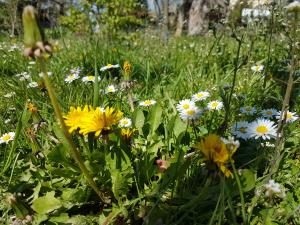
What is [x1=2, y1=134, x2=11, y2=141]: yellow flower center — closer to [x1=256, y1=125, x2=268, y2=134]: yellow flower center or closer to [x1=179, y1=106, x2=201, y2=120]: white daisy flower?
[x1=179, y1=106, x2=201, y2=120]: white daisy flower

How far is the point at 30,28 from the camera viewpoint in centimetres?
84

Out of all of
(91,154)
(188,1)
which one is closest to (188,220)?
(91,154)

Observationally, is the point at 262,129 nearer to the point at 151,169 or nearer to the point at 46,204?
the point at 151,169

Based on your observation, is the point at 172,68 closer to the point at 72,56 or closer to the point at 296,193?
the point at 72,56

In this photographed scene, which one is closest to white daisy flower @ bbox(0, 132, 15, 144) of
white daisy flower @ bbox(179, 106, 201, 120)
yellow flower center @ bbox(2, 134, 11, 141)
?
yellow flower center @ bbox(2, 134, 11, 141)

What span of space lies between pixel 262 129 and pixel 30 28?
1.03 m

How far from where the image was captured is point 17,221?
1285mm

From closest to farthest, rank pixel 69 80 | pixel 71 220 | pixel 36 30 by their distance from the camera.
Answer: pixel 36 30, pixel 71 220, pixel 69 80

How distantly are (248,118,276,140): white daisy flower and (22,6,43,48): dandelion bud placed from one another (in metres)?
0.95

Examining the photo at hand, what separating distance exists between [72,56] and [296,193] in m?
2.82

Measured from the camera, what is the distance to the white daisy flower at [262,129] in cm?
147

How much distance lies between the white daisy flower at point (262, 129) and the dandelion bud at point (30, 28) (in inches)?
37.4

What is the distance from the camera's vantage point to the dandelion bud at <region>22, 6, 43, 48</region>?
0.83m

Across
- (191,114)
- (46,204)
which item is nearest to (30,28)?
(46,204)
